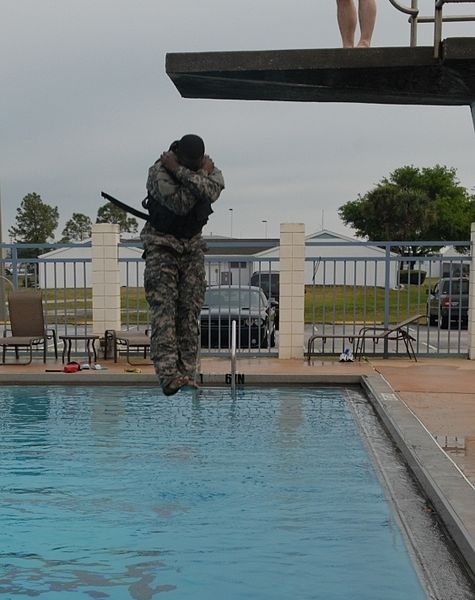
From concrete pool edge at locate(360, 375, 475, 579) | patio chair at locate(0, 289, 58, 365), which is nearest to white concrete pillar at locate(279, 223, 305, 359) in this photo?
patio chair at locate(0, 289, 58, 365)

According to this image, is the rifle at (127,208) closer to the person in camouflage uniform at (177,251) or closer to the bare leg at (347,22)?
the person in camouflage uniform at (177,251)

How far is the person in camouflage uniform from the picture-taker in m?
4.20

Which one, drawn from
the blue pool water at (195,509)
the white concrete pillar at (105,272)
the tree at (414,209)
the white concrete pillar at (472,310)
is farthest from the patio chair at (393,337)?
the tree at (414,209)

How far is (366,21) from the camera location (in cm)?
527

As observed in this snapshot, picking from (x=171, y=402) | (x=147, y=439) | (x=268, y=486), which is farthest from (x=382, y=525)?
(x=171, y=402)

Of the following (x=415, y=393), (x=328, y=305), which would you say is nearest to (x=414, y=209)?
(x=328, y=305)

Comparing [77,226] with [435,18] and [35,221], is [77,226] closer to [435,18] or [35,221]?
[35,221]

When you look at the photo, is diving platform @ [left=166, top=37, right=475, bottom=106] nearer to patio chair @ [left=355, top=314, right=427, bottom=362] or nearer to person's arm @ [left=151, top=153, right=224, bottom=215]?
person's arm @ [left=151, top=153, right=224, bottom=215]

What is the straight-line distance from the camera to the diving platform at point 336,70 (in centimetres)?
457

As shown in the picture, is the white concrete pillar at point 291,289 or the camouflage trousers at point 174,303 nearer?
the camouflage trousers at point 174,303

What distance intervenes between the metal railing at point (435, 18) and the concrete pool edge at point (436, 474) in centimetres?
292

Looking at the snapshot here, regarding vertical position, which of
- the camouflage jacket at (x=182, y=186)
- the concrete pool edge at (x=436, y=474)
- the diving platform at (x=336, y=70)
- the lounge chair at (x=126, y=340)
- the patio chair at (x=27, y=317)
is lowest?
the concrete pool edge at (x=436, y=474)

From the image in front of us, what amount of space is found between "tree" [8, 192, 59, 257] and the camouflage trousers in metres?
49.9

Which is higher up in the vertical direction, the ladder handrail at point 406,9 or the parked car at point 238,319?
the ladder handrail at point 406,9
